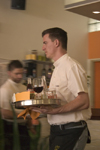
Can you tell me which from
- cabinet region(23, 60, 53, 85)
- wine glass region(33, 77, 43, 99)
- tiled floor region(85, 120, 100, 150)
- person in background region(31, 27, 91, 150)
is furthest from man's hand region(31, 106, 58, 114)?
cabinet region(23, 60, 53, 85)

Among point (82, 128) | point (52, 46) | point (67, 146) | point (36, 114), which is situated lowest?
point (67, 146)

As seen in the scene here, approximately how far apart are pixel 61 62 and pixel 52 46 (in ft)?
0.40

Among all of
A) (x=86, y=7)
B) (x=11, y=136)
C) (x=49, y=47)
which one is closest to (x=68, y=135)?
(x=49, y=47)

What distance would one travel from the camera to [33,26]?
6199 mm

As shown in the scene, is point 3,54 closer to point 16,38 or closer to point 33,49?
point 16,38

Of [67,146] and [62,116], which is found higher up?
[62,116]

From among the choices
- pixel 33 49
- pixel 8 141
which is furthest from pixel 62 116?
A: pixel 33 49

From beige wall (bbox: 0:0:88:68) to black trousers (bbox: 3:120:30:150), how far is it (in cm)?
442

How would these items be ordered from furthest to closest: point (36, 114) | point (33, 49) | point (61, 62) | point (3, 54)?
1. point (33, 49)
2. point (3, 54)
3. point (61, 62)
4. point (36, 114)

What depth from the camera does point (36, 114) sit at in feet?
5.41

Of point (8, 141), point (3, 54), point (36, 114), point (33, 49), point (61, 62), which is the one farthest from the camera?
point (33, 49)

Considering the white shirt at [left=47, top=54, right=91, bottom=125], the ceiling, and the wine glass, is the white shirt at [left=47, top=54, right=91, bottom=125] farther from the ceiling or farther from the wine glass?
the ceiling

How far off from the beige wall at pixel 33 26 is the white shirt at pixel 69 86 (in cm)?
384

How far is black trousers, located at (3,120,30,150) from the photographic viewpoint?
1070 mm
